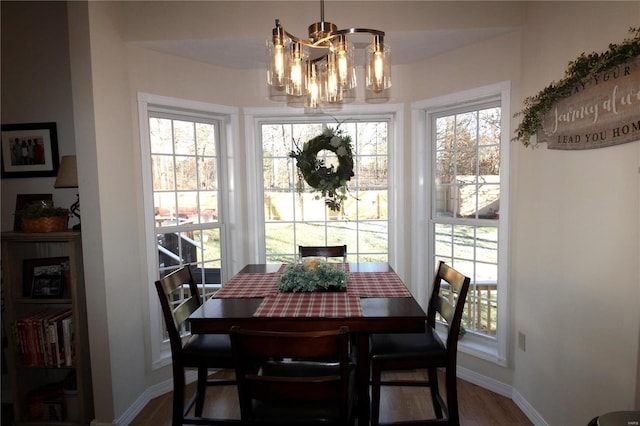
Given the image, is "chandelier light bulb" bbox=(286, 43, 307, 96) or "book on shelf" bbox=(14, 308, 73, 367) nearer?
"chandelier light bulb" bbox=(286, 43, 307, 96)

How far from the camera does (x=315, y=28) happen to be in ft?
5.30

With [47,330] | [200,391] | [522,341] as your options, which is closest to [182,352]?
[200,391]

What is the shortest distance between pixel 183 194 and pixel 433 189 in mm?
2074

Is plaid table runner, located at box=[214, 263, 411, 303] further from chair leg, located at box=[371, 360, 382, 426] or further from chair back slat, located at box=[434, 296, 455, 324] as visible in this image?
chair leg, located at box=[371, 360, 382, 426]

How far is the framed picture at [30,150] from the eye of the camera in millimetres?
2455

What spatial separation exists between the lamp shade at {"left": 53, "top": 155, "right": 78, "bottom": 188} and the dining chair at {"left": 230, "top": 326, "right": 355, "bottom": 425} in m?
1.64

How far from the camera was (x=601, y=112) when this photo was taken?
1.68 meters

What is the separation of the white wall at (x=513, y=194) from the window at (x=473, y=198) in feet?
0.38

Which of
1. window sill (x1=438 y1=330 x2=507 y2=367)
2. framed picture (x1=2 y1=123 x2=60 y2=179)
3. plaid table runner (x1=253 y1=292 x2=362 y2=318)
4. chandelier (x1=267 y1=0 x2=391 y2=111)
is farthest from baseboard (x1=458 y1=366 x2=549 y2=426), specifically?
framed picture (x1=2 y1=123 x2=60 y2=179)

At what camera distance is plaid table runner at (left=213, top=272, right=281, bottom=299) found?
79.3 inches

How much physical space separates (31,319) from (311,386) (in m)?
1.89

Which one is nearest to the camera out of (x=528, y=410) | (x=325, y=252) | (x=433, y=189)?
(x=528, y=410)

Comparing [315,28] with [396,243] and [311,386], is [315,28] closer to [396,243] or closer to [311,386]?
[311,386]

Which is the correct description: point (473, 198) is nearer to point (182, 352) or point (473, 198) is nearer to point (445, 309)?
point (445, 309)
